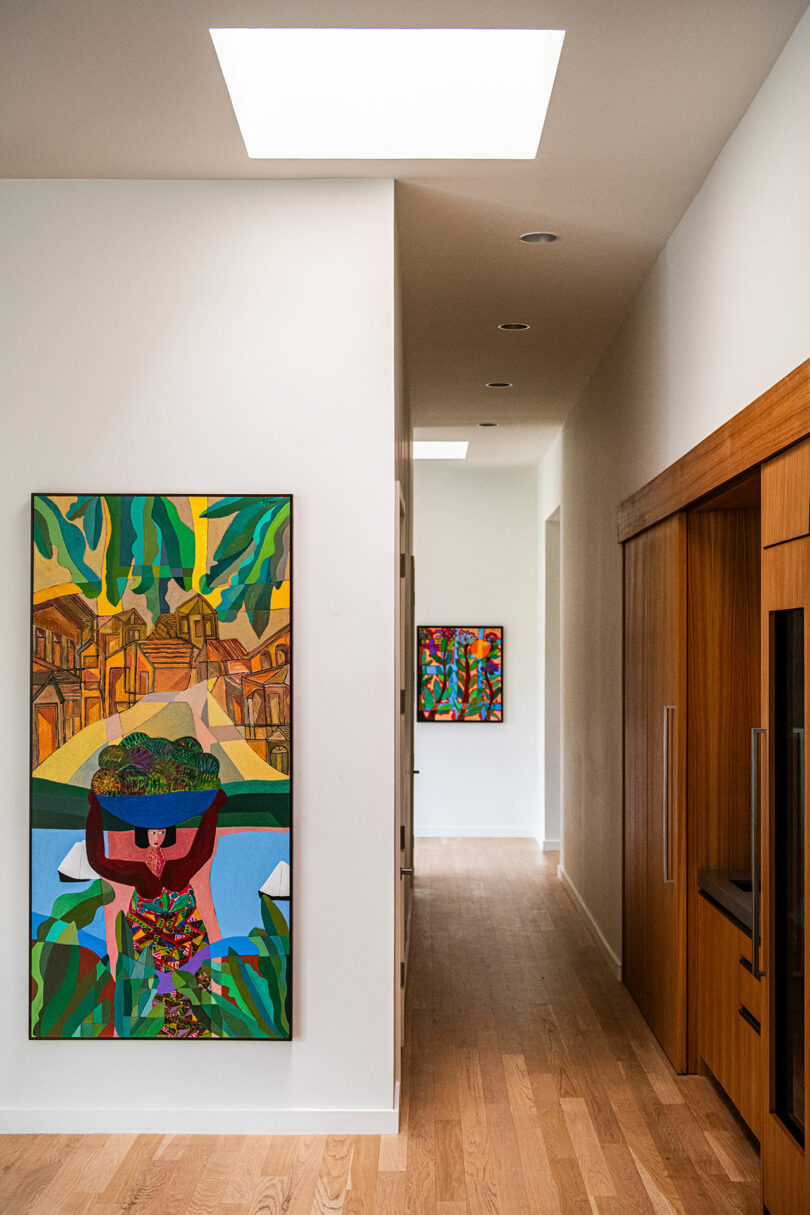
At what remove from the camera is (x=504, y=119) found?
10.4 feet

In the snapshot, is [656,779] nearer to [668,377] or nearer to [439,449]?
[668,377]

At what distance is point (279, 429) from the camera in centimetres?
333

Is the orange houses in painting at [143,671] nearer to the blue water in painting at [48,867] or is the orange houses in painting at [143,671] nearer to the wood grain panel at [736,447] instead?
the blue water in painting at [48,867]

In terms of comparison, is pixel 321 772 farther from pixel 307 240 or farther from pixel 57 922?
pixel 307 240

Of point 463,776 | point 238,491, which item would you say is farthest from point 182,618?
point 463,776

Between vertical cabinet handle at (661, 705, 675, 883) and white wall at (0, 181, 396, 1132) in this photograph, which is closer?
white wall at (0, 181, 396, 1132)

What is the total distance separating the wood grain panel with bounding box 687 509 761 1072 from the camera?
3.69 meters

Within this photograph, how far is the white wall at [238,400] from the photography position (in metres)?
3.30

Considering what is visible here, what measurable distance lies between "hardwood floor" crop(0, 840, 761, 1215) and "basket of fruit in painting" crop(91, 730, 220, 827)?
3.05ft

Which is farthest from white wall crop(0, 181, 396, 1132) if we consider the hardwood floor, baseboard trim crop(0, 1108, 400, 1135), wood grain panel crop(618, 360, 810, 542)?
wood grain panel crop(618, 360, 810, 542)

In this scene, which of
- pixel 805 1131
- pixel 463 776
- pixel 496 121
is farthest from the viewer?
pixel 463 776

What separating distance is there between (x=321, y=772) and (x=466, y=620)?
5794 millimetres

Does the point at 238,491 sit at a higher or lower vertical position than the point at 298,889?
higher

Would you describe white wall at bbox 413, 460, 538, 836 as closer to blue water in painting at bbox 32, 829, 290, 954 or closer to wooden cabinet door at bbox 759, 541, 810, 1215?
blue water in painting at bbox 32, 829, 290, 954
